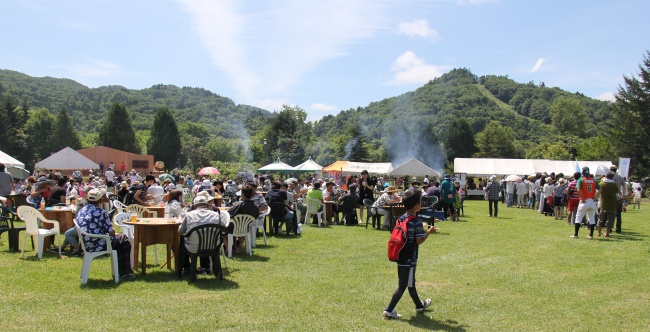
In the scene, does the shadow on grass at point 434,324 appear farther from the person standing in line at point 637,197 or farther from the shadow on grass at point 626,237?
the person standing in line at point 637,197

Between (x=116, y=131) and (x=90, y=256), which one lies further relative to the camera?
(x=116, y=131)

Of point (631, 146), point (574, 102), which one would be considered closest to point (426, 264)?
point (631, 146)

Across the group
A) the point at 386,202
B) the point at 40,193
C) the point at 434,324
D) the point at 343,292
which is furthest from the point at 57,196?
the point at 434,324

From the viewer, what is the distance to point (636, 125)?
3788 cm

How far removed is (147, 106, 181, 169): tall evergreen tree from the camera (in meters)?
70.2

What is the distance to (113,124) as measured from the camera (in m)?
68.4

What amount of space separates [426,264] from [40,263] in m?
5.90

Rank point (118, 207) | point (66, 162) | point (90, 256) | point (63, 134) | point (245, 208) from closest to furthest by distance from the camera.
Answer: point (90, 256) < point (245, 208) < point (118, 207) < point (66, 162) < point (63, 134)

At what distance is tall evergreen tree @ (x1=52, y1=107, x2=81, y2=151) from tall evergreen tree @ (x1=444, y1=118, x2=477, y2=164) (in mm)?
51830

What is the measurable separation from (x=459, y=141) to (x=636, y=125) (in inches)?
1449

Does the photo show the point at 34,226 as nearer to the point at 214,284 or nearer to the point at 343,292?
the point at 214,284

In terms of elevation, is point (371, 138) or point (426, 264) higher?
point (371, 138)

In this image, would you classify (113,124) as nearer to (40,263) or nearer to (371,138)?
(371,138)

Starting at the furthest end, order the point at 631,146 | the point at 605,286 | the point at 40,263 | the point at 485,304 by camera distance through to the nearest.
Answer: the point at 631,146, the point at 40,263, the point at 605,286, the point at 485,304
